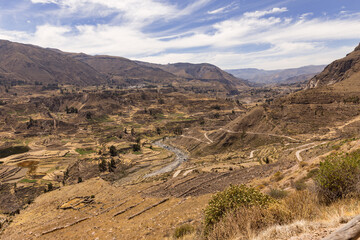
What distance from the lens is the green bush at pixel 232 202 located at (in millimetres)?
12055

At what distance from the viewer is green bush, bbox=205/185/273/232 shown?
12.1 meters

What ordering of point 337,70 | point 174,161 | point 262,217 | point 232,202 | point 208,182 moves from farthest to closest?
point 337,70 < point 174,161 < point 208,182 < point 232,202 < point 262,217

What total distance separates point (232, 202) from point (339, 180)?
245 inches

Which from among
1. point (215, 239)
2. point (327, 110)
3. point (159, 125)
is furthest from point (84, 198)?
point (159, 125)

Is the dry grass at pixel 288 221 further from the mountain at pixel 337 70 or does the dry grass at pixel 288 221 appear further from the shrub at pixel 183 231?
the mountain at pixel 337 70

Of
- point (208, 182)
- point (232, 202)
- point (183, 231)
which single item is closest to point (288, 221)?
point (232, 202)

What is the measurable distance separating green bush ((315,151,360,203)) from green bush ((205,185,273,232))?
3.04 metres

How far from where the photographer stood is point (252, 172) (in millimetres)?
39438

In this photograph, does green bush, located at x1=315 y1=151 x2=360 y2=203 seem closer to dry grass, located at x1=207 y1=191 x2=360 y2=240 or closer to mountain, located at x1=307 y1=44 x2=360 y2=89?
dry grass, located at x1=207 y1=191 x2=360 y2=240

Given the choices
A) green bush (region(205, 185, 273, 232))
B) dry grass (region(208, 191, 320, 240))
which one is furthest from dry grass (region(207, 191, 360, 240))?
→ green bush (region(205, 185, 273, 232))

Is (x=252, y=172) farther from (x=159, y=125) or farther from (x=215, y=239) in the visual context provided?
(x=159, y=125)

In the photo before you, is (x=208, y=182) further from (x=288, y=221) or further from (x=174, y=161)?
(x=174, y=161)

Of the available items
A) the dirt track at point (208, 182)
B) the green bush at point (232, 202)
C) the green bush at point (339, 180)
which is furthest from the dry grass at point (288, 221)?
the dirt track at point (208, 182)

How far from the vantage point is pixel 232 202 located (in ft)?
41.3
